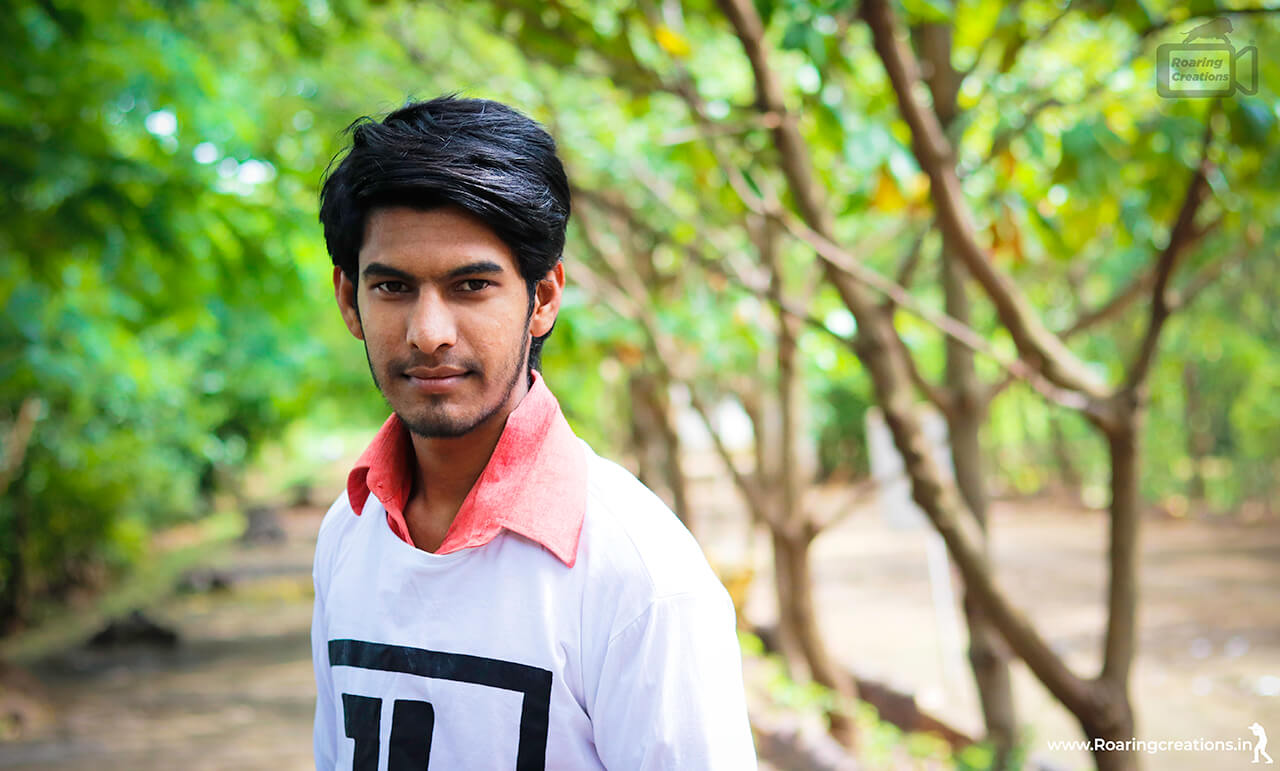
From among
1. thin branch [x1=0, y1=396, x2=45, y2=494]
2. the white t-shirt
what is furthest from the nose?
thin branch [x1=0, y1=396, x2=45, y2=494]

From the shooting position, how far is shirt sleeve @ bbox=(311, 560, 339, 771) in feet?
4.94

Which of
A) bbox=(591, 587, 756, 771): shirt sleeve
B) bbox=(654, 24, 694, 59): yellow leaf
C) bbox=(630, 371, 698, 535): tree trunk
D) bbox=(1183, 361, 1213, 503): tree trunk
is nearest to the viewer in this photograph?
bbox=(591, 587, 756, 771): shirt sleeve

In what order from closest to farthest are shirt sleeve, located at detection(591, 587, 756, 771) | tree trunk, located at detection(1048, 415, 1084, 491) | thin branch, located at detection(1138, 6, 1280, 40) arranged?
shirt sleeve, located at detection(591, 587, 756, 771) < thin branch, located at detection(1138, 6, 1280, 40) < tree trunk, located at detection(1048, 415, 1084, 491)

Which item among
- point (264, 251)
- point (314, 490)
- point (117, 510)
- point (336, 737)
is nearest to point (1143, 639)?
point (264, 251)

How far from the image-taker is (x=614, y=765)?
121 cm

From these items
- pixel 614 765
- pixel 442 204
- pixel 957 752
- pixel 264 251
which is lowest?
pixel 957 752

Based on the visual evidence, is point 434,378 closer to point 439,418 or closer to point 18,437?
point 439,418

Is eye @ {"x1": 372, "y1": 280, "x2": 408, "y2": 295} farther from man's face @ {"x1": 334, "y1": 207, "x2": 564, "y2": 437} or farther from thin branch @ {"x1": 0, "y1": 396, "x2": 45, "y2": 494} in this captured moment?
thin branch @ {"x1": 0, "y1": 396, "x2": 45, "y2": 494}

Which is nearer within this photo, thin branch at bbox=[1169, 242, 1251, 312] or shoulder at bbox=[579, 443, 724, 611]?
shoulder at bbox=[579, 443, 724, 611]

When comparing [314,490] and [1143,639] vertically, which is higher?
[314,490]

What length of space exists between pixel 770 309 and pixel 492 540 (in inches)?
188

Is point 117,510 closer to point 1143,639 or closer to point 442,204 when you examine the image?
point 1143,639

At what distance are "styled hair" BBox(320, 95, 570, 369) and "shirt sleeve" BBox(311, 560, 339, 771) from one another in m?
0.49

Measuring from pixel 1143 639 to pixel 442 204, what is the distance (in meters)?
8.61
